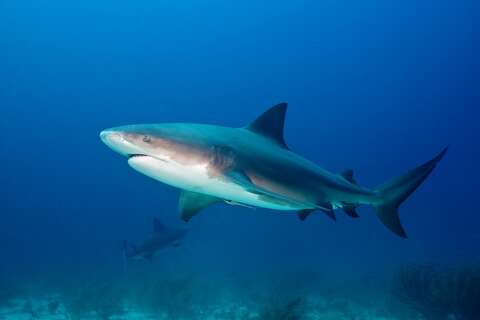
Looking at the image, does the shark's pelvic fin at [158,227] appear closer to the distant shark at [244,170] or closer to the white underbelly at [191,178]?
the distant shark at [244,170]

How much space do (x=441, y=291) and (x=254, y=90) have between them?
114 meters

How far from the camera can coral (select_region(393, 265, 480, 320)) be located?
31.7ft

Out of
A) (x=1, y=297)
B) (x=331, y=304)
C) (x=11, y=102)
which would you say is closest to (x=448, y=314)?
(x=331, y=304)

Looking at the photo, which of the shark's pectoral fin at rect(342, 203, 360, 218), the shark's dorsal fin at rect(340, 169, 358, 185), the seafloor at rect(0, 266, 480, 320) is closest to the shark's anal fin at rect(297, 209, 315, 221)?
the shark's pectoral fin at rect(342, 203, 360, 218)

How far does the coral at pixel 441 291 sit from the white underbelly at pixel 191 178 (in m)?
8.70

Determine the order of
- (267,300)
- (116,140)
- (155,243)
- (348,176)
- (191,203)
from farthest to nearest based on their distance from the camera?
(267,300) → (155,243) → (348,176) → (191,203) → (116,140)

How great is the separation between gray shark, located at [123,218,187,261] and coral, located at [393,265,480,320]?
8.47m

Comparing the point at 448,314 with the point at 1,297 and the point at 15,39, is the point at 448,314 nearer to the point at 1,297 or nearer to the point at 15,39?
the point at 1,297

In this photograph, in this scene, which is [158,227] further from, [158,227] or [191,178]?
[191,178]

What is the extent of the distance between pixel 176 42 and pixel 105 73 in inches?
1228

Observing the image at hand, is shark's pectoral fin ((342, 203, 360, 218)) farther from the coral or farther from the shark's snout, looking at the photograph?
the coral

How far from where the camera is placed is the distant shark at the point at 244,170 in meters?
3.49

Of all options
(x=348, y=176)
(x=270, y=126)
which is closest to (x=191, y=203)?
(x=270, y=126)

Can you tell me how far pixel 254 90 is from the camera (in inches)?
4761
